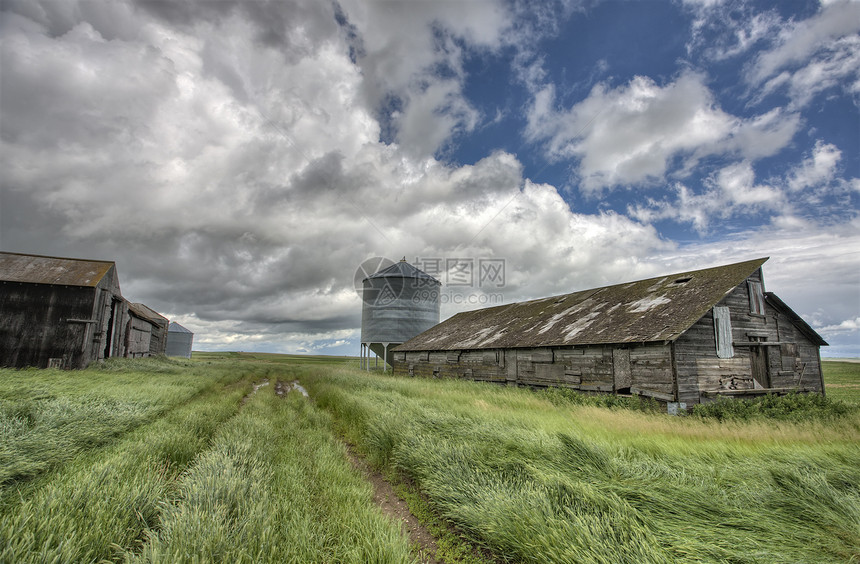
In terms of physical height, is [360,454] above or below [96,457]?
below

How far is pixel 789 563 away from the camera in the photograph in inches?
105

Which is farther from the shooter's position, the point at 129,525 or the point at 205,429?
the point at 205,429

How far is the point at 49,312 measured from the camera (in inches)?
757

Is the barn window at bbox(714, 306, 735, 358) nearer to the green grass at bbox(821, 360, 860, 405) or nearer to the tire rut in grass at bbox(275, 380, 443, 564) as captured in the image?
the green grass at bbox(821, 360, 860, 405)

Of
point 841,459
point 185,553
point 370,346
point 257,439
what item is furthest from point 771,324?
point 370,346

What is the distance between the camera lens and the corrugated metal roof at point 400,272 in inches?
1154

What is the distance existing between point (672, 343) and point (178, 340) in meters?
65.9

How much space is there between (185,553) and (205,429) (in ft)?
18.3

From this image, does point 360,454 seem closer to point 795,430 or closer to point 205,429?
point 205,429

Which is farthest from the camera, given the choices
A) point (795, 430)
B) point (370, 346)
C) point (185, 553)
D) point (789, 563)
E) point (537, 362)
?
point (370, 346)

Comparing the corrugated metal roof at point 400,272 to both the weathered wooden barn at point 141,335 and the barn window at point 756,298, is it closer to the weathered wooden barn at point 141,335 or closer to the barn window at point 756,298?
the weathered wooden barn at point 141,335

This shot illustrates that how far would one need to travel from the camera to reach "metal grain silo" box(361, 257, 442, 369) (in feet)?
96.8

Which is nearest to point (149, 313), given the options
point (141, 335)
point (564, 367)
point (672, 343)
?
point (141, 335)

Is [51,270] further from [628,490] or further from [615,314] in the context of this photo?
[615,314]
